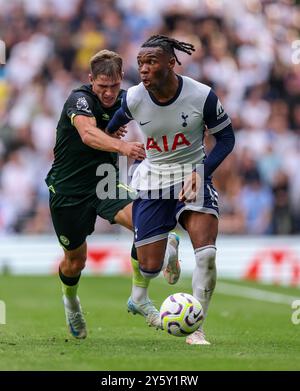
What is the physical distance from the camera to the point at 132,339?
10.3 metres

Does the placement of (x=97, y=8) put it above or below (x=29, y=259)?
above

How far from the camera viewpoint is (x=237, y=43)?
24500 mm

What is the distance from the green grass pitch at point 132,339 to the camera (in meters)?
8.06

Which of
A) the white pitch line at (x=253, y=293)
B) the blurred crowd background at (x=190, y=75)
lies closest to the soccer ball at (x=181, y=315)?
the white pitch line at (x=253, y=293)

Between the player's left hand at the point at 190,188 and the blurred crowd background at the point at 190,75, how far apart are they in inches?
477

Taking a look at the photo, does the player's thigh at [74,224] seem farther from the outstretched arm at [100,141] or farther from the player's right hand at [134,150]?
the player's right hand at [134,150]

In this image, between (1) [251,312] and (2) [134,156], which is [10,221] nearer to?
(1) [251,312]

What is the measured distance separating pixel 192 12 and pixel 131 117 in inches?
602

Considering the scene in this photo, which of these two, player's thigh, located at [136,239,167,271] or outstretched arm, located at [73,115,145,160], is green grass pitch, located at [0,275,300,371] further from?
outstretched arm, located at [73,115,145,160]


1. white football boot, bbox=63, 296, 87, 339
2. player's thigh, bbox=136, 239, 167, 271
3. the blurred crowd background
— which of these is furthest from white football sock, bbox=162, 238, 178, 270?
the blurred crowd background

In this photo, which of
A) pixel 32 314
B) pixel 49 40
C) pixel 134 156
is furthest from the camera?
pixel 49 40

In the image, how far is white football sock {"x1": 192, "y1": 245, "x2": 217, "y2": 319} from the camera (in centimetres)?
952

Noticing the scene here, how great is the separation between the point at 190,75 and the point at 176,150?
13421 millimetres
